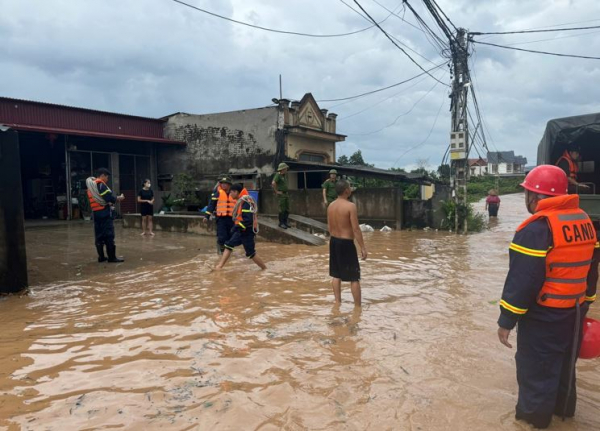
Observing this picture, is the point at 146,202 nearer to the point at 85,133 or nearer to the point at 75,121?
the point at 85,133

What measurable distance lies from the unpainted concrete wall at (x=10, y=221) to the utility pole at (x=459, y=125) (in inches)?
473

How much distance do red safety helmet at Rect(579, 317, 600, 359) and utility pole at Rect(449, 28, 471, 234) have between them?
38.5 feet

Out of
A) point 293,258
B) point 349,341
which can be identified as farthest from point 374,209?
point 349,341

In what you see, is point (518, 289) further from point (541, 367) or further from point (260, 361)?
point (260, 361)

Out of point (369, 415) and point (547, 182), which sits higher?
point (547, 182)

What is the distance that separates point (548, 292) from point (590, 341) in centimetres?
44

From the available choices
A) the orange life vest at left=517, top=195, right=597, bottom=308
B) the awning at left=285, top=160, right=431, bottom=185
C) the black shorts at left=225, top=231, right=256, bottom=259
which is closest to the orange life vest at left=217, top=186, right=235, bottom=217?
the black shorts at left=225, top=231, right=256, bottom=259

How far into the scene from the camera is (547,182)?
2.80 m

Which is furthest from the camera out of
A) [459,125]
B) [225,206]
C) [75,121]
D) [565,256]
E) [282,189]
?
[75,121]

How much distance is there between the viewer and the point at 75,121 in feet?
58.4

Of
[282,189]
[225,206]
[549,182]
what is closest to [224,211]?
[225,206]

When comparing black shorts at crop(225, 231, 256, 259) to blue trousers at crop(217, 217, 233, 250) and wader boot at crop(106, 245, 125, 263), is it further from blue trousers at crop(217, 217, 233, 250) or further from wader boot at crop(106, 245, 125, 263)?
wader boot at crop(106, 245, 125, 263)

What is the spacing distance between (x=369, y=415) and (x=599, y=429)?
57.2 inches

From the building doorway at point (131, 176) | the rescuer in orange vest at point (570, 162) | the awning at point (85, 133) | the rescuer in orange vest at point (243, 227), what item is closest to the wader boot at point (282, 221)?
the rescuer in orange vest at point (243, 227)
